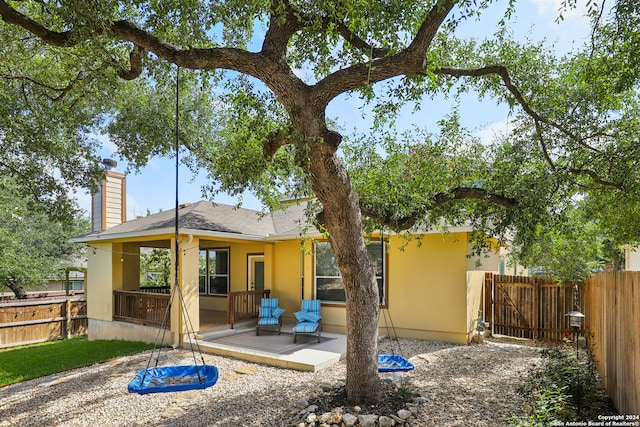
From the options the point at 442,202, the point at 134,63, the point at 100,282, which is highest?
the point at 134,63

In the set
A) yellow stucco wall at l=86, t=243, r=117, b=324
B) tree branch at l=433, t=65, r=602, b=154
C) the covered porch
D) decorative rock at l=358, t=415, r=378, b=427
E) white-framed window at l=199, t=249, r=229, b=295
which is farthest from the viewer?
white-framed window at l=199, t=249, r=229, b=295

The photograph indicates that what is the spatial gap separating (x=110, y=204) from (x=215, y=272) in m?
4.88

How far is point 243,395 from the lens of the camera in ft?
20.2

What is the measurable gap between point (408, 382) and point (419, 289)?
156 inches

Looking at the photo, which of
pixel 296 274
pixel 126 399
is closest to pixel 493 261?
pixel 296 274

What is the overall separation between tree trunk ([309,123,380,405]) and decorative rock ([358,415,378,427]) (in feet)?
1.39

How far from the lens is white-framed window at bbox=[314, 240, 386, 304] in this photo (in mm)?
10641

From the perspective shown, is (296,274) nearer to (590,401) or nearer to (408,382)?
(408,382)

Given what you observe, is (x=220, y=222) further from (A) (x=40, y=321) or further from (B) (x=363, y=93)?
(A) (x=40, y=321)

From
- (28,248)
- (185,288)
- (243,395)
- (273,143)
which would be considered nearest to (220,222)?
(185,288)

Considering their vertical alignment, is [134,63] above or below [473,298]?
above

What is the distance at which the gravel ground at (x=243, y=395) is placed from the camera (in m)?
5.22

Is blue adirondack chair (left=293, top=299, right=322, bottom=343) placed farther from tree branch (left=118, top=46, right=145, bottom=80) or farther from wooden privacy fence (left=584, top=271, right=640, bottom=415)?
tree branch (left=118, top=46, right=145, bottom=80)

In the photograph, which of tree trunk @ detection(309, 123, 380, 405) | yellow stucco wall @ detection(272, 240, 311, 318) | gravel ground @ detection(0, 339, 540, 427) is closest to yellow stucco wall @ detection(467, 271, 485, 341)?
gravel ground @ detection(0, 339, 540, 427)
